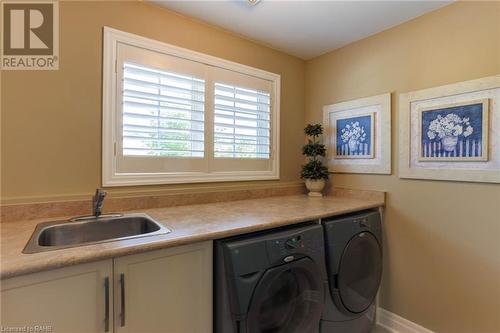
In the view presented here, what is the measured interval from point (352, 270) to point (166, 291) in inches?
50.2

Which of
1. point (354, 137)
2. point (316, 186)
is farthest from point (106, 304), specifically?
point (354, 137)

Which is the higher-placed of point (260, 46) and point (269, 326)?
point (260, 46)

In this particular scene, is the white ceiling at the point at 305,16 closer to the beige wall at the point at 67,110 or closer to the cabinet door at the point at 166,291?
the beige wall at the point at 67,110

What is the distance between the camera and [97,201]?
1.46 meters

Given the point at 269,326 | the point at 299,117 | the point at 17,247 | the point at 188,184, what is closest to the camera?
the point at 17,247

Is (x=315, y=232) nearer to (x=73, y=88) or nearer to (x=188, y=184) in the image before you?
(x=188, y=184)

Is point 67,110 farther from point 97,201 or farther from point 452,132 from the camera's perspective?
point 452,132

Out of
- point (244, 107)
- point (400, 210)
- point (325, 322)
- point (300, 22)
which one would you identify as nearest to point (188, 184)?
point (244, 107)

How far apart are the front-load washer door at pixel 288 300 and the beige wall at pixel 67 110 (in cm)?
103

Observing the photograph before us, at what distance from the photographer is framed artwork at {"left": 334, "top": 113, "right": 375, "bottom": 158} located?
2.20 metres

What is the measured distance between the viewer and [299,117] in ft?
9.01

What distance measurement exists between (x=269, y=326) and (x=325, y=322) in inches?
18.8

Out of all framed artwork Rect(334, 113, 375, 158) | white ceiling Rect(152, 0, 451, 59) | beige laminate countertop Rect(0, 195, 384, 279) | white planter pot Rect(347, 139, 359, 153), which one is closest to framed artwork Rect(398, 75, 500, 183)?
framed artwork Rect(334, 113, 375, 158)

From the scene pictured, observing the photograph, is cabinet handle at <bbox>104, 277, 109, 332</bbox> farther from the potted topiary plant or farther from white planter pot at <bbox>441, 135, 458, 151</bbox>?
white planter pot at <bbox>441, 135, 458, 151</bbox>
